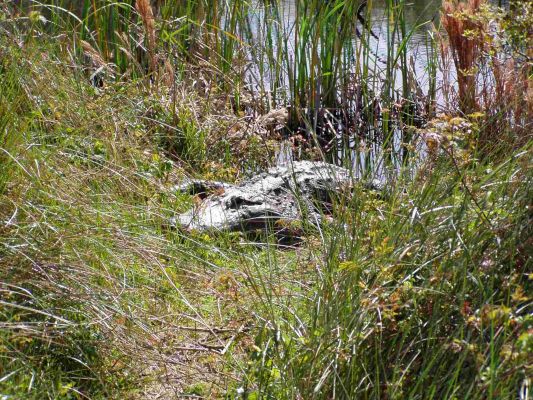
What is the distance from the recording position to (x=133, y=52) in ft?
20.0

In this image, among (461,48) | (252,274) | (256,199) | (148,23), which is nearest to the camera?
(252,274)

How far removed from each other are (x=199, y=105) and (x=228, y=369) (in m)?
3.08

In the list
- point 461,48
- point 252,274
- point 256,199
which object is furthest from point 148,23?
point 252,274

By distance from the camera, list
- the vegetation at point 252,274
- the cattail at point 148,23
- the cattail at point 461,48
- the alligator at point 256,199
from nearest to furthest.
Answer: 1. the vegetation at point 252,274
2. the alligator at point 256,199
3. the cattail at point 148,23
4. the cattail at point 461,48

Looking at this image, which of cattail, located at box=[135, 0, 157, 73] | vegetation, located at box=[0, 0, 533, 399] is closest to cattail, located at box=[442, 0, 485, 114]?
vegetation, located at box=[0, 0, 533, 399]

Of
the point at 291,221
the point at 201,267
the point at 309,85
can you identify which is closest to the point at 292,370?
the point at 201,267

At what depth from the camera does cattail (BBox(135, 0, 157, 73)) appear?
5141 mm

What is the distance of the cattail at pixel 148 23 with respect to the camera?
16.9ft

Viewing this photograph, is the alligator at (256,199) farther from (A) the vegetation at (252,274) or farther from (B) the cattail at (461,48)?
(B) the cattail at (461,48)

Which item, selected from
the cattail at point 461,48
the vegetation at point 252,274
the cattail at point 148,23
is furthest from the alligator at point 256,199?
the cattail at point 461,48

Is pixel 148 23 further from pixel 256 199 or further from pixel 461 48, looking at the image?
pixel 461 48

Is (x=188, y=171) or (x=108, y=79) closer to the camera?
(x=188, y=171)

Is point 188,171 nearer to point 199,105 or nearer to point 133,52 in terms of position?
point 199,105

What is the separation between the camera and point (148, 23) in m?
5.18
